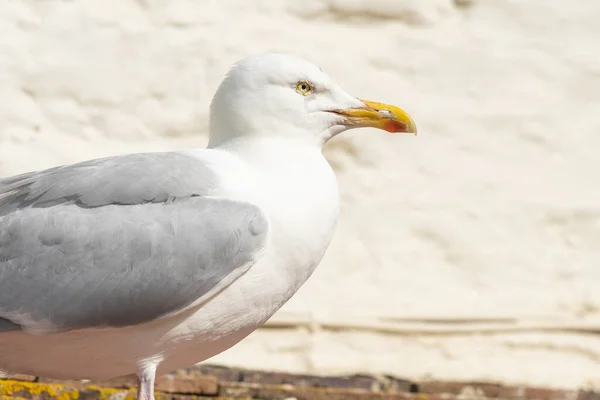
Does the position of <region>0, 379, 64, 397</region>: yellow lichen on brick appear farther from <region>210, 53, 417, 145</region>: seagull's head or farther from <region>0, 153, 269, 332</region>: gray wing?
<region>210, 53, 417, 145</region>: seagull's head

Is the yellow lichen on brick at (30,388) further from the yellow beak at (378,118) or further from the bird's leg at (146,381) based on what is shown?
the yellow beak at (378,118)

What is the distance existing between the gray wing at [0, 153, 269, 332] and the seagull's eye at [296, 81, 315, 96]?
0.44 m

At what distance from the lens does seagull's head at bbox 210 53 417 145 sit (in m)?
3.45

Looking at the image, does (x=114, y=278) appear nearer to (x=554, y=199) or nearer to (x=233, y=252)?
(x=233, y=252)

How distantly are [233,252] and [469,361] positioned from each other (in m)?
2.48

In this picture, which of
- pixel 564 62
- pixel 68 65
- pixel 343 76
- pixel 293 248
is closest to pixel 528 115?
pixel 564 62

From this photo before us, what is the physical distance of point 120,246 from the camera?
10.3 ft

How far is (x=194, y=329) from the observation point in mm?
3123

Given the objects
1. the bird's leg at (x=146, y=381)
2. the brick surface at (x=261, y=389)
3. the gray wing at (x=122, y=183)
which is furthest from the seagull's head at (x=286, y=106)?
the brick surface at (x=261, y=389)

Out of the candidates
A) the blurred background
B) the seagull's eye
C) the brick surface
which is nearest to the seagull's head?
the seagull's eye

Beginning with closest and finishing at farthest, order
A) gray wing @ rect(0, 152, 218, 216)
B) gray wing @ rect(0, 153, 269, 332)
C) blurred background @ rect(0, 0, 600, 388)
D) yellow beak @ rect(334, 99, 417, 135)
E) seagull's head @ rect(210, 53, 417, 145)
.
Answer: gray wing @ rect(0, 153, 269, 332), gray wing @ rect(0, 152, 218, 216), seagull's head @ rect(210, 53, 417, 145), yellow beak @ rect(334, 99, 417, 135), blurred background @ rect(0, 0, 600, 388)

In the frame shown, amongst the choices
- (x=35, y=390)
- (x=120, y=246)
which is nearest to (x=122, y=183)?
(x=120, y=246)

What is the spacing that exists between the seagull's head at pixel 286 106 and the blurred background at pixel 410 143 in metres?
1.93

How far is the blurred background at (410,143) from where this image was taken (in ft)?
17.5
